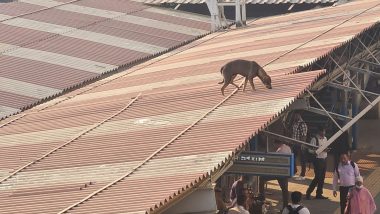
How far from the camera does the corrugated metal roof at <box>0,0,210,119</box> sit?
2298cm

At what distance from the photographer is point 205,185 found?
36.9 feet

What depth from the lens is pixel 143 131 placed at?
45.8 feet

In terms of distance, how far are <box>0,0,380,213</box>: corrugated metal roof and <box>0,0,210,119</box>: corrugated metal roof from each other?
6.00 ft

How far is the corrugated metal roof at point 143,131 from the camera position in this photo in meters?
10.8

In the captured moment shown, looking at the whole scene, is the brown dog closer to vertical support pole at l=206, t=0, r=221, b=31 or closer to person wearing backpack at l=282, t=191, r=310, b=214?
person wearing backpack at l=282, t=191, r=310, b=214

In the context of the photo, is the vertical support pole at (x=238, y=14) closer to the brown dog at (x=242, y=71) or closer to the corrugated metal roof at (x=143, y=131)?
the corrugated metal roof at (x=143, y=131)

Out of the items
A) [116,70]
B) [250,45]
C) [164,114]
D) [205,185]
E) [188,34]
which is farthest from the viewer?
[188,34]

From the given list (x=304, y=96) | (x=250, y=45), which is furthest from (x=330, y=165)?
(x=304, y=96)

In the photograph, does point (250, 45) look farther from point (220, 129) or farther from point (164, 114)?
point (220, 129)

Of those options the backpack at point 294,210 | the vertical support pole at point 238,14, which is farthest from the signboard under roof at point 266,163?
the vertical support pole at point 238,14

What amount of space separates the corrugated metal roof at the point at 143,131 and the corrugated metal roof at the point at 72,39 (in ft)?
6.00

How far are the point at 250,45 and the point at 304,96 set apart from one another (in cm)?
785

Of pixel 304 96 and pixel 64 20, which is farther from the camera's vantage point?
pixel 64 20

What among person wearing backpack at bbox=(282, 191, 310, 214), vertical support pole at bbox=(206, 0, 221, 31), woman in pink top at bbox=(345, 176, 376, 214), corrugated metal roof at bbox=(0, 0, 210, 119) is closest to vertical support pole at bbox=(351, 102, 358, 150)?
corrugated metal roof at bbox=(0, 0, 210, 119)
